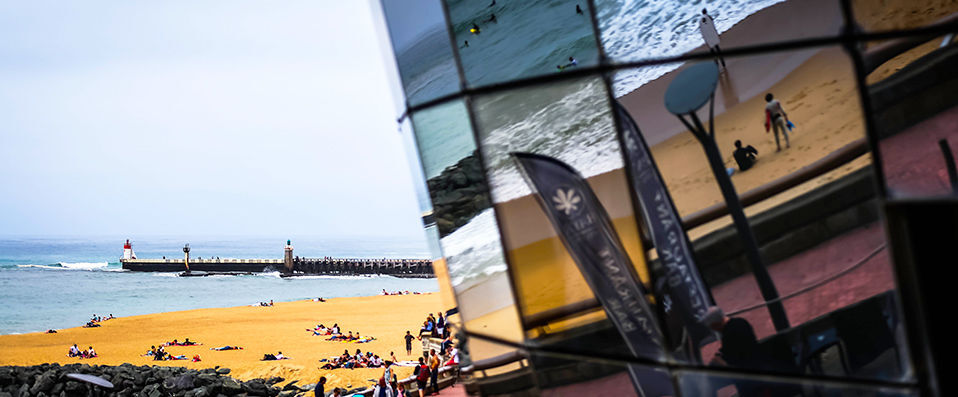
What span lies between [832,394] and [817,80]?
128 cm

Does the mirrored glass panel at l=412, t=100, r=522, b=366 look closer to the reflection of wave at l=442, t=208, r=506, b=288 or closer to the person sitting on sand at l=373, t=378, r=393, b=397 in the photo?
the reflection of wave at l=442, t=208, r=506, b=288

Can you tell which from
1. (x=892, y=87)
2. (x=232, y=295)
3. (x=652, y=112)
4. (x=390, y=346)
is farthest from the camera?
(x=232, y=295)

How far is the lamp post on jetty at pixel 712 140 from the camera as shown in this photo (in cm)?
297

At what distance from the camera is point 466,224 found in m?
3.99

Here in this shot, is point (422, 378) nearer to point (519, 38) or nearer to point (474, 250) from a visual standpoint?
point (474, 250)

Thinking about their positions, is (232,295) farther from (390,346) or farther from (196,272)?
(390,346)

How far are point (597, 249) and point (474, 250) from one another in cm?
82

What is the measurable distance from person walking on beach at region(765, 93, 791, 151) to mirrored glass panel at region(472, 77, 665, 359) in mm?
659

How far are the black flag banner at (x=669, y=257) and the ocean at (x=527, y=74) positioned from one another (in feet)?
0.38

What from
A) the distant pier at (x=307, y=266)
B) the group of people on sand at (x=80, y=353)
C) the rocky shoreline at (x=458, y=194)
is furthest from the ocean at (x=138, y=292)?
the rocky shoreline at (x=458, y=194)

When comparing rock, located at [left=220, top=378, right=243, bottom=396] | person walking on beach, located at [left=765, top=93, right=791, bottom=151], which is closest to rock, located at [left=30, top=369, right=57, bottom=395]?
rock, located at [left=220, top=378, right=243, bottom=396]

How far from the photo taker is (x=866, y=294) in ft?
9.20

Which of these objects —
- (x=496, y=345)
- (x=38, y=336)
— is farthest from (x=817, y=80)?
(x=38, y=336)

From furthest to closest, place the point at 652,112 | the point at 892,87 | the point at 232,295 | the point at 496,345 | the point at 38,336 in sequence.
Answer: the point at 232,295
the point at 38,336
the point at 496,345
the point at 652,112
the point at 892,87
